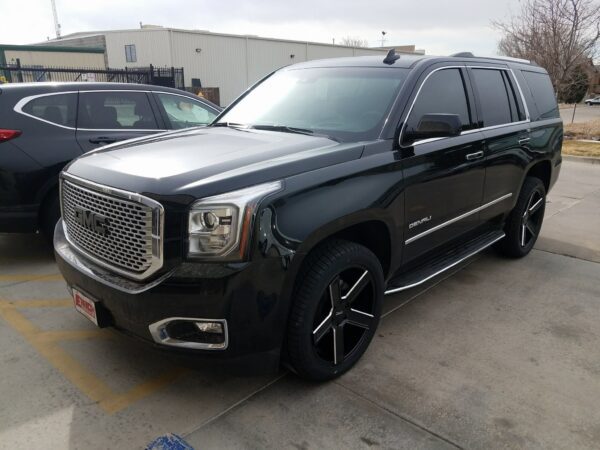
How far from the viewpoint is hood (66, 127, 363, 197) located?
2.42 meters

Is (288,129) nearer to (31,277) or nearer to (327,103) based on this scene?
(327,103)

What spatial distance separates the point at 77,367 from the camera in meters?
3.10

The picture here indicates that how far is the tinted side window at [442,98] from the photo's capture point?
341 cm

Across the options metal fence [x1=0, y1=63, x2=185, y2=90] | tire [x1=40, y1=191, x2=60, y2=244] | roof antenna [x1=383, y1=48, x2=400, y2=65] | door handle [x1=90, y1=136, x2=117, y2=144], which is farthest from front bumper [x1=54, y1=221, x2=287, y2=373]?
metal fence [x1=0, y1=63, x2=185, y2=90]

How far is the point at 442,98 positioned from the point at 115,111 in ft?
11.5

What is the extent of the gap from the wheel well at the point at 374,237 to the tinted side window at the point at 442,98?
71 cm

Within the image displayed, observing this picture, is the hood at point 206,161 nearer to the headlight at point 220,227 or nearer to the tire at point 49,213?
the headlight at point 220,227

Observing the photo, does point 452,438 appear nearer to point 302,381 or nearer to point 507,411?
point 507,411

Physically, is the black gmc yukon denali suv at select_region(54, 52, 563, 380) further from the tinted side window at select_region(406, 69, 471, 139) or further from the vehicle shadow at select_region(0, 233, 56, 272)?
the vehicle shadow at select_region(0, 233, 56, 272)

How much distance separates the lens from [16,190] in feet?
14.8

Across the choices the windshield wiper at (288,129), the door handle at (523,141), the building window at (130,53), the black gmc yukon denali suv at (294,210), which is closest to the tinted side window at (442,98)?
the black gmc yukon denali suv at (294,210)

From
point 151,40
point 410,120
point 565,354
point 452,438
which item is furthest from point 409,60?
point 151,40

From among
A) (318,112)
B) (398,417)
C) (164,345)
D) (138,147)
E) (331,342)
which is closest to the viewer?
(164,345)

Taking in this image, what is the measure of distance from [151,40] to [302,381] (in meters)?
28.4
